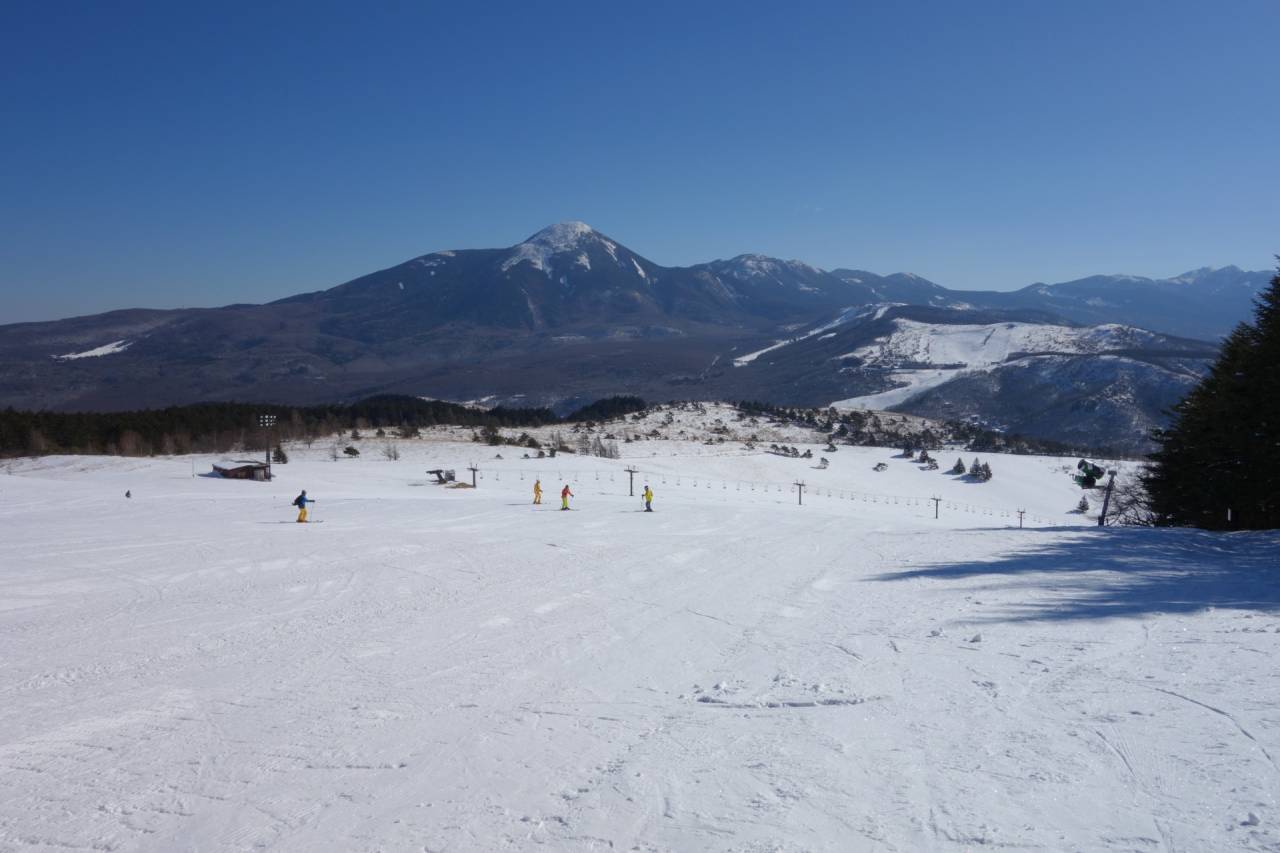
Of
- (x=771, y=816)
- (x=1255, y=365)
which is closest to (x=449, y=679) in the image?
(x=771, y=816)

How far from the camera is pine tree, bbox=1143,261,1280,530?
22375 mm

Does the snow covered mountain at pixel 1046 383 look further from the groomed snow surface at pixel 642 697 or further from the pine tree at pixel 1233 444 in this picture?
the groomed snow surface at pixel 642 697

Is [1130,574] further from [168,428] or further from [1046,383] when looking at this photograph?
[1046,383]

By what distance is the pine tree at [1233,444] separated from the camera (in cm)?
2238

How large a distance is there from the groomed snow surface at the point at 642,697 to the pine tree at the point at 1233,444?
18.5 ft

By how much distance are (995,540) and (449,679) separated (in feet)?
55.5

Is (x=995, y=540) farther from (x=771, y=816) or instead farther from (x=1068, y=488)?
(x=1068, y=488)

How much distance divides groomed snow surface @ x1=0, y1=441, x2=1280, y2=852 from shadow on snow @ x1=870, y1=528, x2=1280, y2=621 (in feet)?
0.41

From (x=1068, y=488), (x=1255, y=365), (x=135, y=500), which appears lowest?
(x=1068, y=488)

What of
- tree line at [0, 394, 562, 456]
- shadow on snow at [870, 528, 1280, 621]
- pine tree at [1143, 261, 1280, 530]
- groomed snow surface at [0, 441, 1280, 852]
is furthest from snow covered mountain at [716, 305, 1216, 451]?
groomed snow surface at [0, 441, 1280, 852]

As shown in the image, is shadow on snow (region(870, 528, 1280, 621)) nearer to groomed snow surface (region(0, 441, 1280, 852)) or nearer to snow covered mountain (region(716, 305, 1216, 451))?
groomed snow surface (region(0, 441, 1280, 852))

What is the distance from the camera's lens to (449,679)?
371 inches

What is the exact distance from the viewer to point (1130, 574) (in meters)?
14.9

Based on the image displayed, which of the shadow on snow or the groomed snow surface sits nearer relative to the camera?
the groomed snow surface
